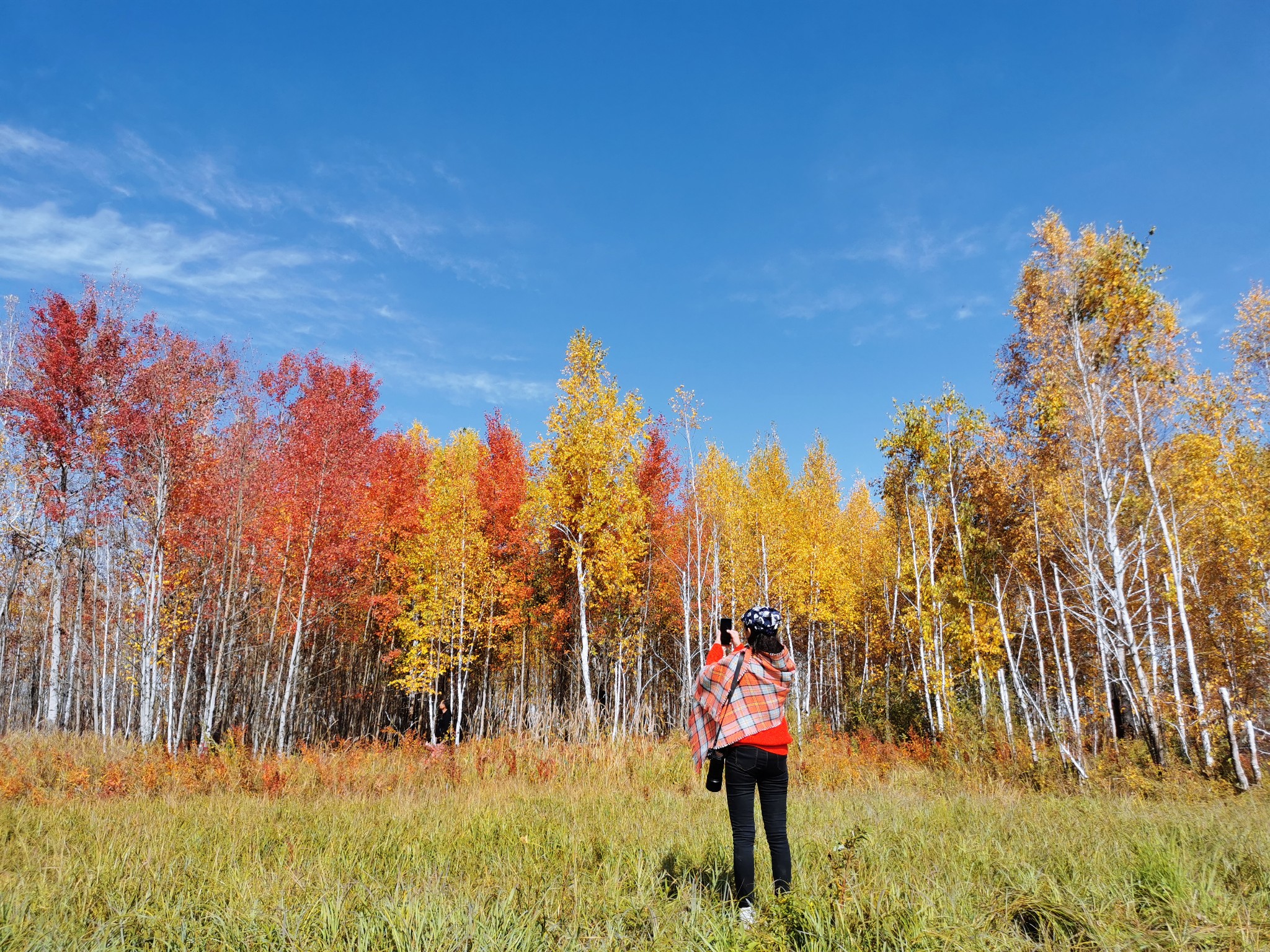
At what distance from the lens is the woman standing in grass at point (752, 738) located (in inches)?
135

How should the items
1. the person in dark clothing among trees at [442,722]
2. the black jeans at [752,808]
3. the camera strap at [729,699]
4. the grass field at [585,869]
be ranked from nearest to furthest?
the grass field at [585,869], the black jeans at [752,808], the camera strap at [729,699], the person in dark clothing among trees at [442,722]

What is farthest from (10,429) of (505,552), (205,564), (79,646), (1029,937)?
(1029,937)

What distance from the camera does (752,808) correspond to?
11.3 feet

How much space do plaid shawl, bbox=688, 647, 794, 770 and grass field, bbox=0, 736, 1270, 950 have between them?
828 millimetres

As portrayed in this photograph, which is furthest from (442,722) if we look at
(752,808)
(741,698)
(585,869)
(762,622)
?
(762,622)

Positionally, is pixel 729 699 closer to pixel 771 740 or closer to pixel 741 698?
→ pixel 741 698

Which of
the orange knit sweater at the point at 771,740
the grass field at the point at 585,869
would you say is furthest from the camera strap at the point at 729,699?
the grass field at the point at 585,869

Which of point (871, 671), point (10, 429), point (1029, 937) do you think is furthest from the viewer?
point (871, 671)

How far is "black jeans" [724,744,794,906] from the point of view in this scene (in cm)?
341

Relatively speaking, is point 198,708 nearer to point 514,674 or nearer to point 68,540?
point 68,540

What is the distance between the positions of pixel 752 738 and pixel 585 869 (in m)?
1.77

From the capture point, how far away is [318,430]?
13.2m

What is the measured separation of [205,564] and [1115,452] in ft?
60.7

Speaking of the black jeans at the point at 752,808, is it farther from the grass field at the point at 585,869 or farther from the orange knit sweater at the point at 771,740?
the grass field at the point at 585,869
